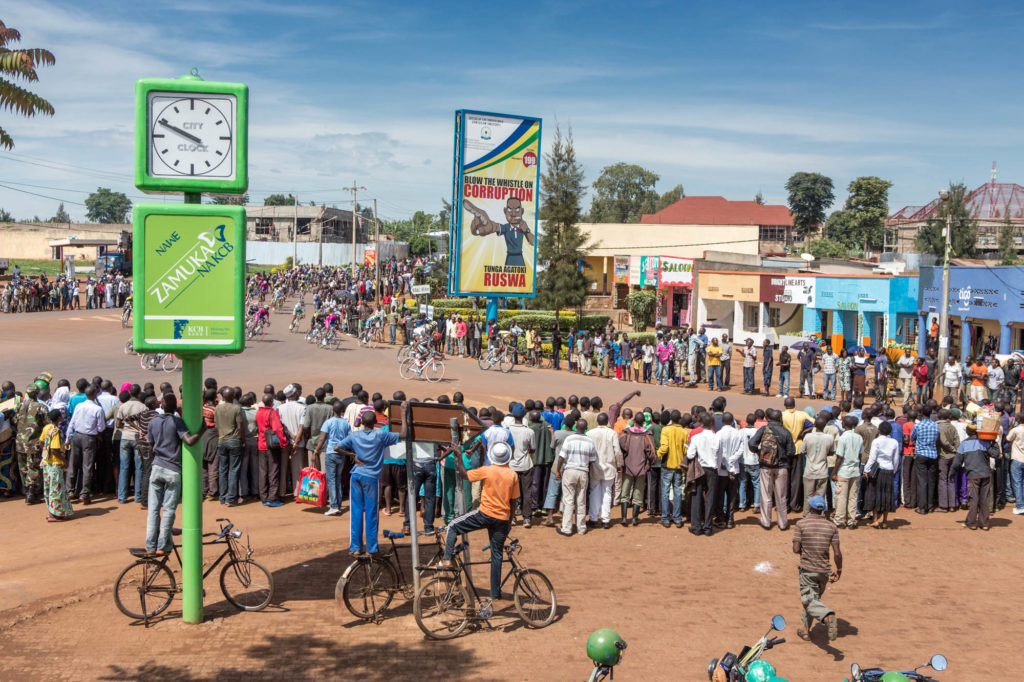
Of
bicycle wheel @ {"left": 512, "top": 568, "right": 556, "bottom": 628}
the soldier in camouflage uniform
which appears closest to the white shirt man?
bicycle wheel @ {"left": 512, "top": 568, "right": 556, "bottom": 628}

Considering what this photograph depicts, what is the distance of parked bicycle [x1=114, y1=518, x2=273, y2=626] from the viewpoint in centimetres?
860

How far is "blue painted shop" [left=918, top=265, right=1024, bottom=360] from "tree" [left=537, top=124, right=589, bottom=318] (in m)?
15.9

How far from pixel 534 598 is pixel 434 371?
17.1 m

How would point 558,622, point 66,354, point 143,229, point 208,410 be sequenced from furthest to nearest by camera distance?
point 66,354 → point 208,410 → point 558,622 → point 143,229

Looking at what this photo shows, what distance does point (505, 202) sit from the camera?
98.6 feet

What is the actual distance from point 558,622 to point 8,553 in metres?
6.78

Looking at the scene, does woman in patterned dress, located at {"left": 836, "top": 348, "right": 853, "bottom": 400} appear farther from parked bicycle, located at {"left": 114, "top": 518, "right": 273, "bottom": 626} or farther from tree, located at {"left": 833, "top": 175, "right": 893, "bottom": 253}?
tree, located at {"left": 833, "top": 175, "right": 893, "bottom": 253}

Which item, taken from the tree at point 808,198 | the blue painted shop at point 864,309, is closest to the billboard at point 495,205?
the blue painted shop at point 864,309

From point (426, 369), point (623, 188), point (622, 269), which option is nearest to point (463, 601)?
point (426, 369)

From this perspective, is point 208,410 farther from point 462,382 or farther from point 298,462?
point 462,382

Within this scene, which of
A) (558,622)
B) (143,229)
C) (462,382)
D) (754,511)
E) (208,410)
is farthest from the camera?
(462,382)

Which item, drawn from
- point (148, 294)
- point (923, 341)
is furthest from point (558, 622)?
point (923, 341)

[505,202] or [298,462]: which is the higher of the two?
[505,202]

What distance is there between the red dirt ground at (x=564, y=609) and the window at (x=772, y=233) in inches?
3102
